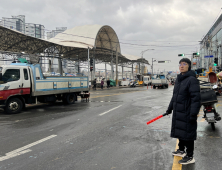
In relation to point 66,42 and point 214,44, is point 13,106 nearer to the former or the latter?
point 66,42

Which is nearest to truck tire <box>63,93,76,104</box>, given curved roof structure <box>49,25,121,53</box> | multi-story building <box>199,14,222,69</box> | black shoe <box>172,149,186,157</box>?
black shoe <box>172,149,186,157</box>

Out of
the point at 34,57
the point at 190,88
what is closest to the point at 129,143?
the point at 190,88

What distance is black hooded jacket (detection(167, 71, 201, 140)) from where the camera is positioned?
11.5 feet

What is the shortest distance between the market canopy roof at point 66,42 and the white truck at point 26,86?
18.1 m

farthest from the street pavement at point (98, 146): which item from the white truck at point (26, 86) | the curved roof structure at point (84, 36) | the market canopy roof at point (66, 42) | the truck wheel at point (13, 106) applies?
the curved roof structure at point (84, 36)

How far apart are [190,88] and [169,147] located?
1.84 metres

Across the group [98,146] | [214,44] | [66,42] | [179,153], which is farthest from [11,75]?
[214,44]

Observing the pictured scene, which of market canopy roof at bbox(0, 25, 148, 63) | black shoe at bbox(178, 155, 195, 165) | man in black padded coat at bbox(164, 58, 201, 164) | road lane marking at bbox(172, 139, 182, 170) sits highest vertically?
market canopy roof at bbox(0, 25, 148, 63)

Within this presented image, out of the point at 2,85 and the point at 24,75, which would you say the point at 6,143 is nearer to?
the point at 2,85

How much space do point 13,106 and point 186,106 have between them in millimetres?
8652

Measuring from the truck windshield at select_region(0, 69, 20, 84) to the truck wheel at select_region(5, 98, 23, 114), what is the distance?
1002 millimetres

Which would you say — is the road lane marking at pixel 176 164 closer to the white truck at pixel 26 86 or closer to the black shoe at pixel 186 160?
the black shoe at pixel 186 160

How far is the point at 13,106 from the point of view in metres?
9.53

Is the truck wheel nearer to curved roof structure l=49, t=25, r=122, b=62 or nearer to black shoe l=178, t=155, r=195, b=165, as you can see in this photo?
black shoe l=178, t=155, r=195, b=165
